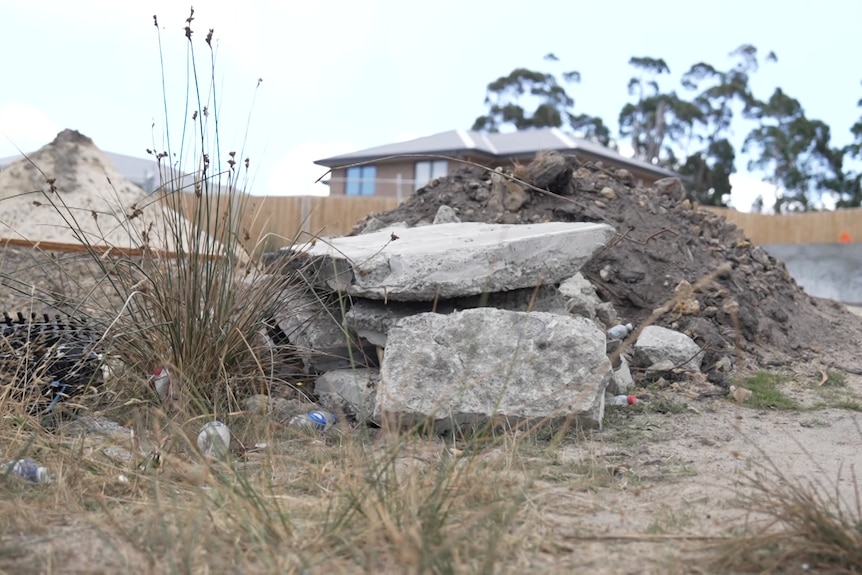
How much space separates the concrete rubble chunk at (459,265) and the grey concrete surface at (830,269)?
1303cm

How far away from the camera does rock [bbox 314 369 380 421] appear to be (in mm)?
4043

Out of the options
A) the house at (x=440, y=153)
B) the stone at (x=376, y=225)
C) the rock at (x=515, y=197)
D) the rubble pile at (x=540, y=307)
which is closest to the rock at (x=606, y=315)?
the rubble pile at (x=540, y=307)

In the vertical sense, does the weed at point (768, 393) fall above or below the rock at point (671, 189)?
below

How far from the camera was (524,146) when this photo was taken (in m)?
28.8

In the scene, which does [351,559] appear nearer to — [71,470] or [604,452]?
[71,470]

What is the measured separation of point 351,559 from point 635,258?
15.9 feet

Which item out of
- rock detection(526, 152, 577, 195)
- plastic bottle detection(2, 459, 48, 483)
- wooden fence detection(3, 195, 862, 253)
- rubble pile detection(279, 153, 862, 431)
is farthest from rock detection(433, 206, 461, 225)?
wooden fence detection(3, 195, 862, 253)

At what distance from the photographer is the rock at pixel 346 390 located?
4.04 m

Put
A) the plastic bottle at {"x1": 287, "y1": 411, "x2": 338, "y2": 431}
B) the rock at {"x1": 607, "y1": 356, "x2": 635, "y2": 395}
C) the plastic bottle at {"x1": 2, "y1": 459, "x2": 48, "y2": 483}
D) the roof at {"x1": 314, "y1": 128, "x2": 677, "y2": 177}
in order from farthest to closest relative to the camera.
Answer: the roof at {"x1": 314, "y1": 128, "x2": 677, "y2": 177} < the rock at {"x1": 607, "y1": 356, "x2": 635, "y2": 395} < the plastic bottle at {"x1": 287, "y1": 411, "x2": 338, "y2": 431} < the plastic bottle at {"x1": 2, "y1": 459, "x2": 48, "y2": 483}

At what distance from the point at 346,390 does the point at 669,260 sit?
11.2 ft

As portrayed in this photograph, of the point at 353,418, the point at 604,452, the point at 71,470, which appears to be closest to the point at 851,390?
the point at 604,452

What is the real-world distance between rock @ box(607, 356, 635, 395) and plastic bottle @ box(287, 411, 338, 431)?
1.58 metres

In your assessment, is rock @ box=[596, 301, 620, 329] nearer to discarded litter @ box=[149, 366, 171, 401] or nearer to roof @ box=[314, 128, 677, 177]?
discarded litter @ box=[149, 366, 171, 401]

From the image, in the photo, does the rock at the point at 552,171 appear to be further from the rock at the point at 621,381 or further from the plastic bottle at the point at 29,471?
the plastic bottle at the point at 29,471
